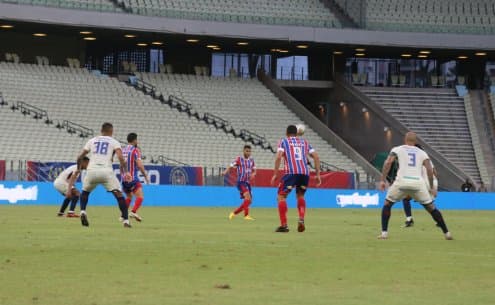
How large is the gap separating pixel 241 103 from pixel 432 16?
40.7ft

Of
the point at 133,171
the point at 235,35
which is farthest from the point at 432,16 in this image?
the point at 133,171

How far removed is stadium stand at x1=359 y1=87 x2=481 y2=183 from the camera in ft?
211

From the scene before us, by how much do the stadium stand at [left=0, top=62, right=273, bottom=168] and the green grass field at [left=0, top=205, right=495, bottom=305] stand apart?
3064 centimetres

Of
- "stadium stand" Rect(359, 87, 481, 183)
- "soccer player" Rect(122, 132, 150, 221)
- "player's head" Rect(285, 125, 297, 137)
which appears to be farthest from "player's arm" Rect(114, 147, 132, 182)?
"stadium stand" Rect(359, 87, 481, 183)

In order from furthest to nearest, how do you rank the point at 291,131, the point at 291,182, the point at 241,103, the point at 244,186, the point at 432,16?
the point at 432,16, the point at 241,103, the point at 244,186, the point at 291,182, the point at 291,131

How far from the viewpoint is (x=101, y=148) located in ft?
74.2

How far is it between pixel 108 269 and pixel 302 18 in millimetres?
51299

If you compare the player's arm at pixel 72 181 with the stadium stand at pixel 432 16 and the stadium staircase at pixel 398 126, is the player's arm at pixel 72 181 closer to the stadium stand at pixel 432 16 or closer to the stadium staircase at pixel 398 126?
the stadium staircase at pixel 398 126

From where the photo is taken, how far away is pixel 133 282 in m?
12.1

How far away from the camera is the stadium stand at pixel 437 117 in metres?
64.4

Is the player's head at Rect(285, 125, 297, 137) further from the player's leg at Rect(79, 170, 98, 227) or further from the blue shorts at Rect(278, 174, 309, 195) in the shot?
the player's leg at Rect(79, 170, 98, 227)

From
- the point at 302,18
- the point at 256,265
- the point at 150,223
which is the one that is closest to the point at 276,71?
the point at 302,18

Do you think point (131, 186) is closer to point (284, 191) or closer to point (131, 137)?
point (131, 137)

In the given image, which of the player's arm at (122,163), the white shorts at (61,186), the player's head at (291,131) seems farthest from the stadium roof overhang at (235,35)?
the player's head at (291,131)
